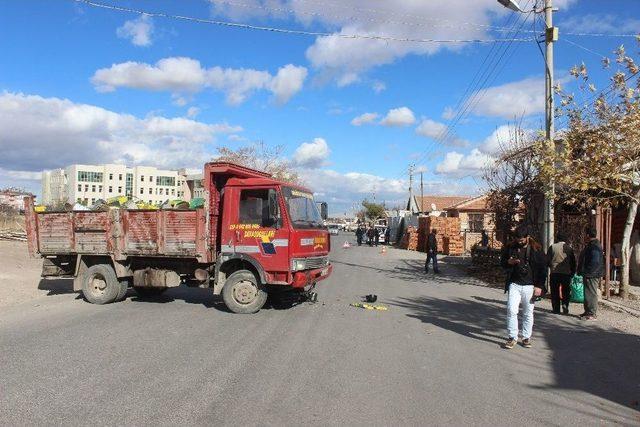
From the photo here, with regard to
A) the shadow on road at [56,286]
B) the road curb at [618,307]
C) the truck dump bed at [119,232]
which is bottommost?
the shadow on road at [56,286]

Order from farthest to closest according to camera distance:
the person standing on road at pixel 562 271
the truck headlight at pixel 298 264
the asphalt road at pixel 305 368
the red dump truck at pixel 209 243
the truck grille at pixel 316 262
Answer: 1. the person standing on road at pixel 562 271
2. the truck grille at pixel 316 262
3. the red dump truck at pixel 209 243
4. the truck headlight at pixel 298 264
5. the asphalt road at pixel 305 368

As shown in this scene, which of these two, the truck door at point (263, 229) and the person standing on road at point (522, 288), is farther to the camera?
the truck door at point (263, 229)

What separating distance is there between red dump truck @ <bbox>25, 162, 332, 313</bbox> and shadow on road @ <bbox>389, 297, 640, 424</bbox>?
2.74 meters

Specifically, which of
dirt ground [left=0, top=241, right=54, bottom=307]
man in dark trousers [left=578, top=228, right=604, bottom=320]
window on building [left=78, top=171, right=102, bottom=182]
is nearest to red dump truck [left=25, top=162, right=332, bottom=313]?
dirt ground [left=0, top=241, right=54, bottom=307]

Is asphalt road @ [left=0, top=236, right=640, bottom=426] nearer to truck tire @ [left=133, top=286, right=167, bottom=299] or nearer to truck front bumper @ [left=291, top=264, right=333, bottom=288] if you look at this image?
truck front bumper @ [left=291, top=264, right=333, bottom=288]

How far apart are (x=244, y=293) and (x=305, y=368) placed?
383cm

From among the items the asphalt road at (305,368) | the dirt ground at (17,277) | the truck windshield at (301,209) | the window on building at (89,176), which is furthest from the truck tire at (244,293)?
the window on building at (89,176)

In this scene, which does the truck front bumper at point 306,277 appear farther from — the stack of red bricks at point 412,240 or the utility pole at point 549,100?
A: the stack of red bricks at point 412,240

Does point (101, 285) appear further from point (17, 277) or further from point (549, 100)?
point (549, 100)

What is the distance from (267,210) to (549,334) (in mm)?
5246

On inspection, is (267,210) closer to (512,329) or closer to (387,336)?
(387,336)

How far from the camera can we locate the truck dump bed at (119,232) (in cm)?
1016

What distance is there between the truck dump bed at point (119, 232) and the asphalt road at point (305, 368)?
1245 mm

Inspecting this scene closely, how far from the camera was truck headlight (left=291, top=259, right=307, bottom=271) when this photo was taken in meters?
9.50
